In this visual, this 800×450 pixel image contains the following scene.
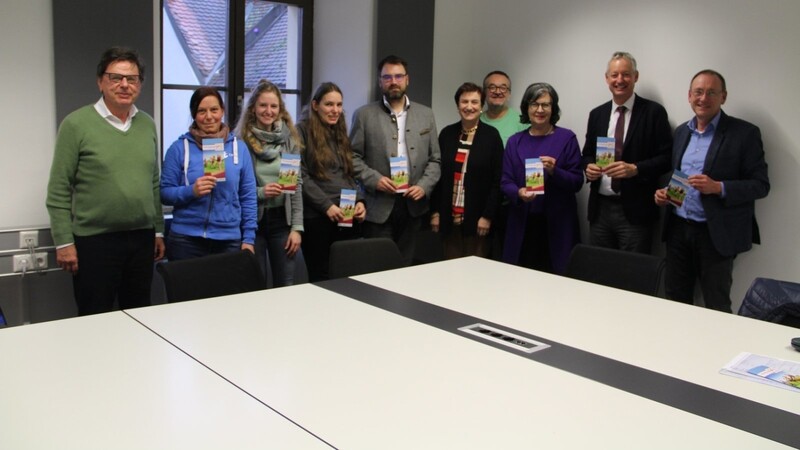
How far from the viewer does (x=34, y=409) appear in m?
1.74

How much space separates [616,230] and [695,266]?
1.81 ft

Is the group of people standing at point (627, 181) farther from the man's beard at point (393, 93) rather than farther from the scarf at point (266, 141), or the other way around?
the scarf at point (266, 141)

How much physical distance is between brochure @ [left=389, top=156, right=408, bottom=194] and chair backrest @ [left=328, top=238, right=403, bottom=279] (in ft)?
3.02

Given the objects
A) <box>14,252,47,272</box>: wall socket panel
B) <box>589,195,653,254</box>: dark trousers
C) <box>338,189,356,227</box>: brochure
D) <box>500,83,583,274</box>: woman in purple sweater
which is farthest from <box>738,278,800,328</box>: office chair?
<box>14,252,47,272</box>: wall socket panel

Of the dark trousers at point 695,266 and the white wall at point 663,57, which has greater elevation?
the white wall at point 663,57

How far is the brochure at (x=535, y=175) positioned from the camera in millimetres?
4418

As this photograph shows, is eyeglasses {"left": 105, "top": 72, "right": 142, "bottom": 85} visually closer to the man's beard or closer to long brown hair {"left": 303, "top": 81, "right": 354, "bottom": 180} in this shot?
long brown hair {"left": 303, "top": 81, "right": 354, "bottom": 180}

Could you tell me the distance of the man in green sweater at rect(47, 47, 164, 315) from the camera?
3.47 meters

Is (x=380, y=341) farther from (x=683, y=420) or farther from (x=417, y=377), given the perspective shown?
(x=683, y=420)

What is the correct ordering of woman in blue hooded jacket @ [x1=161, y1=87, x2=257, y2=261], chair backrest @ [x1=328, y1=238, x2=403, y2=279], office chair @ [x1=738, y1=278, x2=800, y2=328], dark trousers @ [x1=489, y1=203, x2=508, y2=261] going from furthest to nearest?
dark trousers @ [x1=489, y1=203, x2=508, y2=261], woman in blue hooded jacket @ [x1=161, y1=87, x2=257, y2=261], chair backrest @ [x1=328, y1=238, x2=403, y2=279], office chair @ [x1=738, y1=278, x2=800, y2=328]

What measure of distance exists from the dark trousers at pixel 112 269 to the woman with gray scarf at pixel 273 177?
71cm

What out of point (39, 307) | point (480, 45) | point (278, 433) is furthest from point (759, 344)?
point (480, 45)

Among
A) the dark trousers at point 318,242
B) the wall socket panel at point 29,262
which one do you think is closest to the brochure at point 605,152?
the dark trousers at point 318,242

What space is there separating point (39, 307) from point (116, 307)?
43cm
